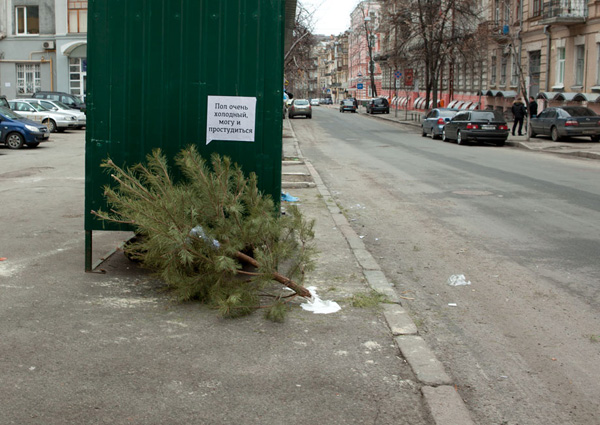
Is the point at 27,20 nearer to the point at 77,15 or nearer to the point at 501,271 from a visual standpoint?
the point at 77,15

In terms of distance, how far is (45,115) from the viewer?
33938mm

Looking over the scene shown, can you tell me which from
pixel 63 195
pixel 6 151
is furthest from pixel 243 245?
pixel 6 151

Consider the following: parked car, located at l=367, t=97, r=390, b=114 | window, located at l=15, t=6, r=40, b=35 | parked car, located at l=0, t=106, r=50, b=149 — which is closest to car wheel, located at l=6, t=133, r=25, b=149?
parked car, located at l=0, t=106, r=50, b=149

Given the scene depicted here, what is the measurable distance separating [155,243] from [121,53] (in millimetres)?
2018

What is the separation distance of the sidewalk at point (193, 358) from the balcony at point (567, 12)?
104 ft

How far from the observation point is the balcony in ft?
113

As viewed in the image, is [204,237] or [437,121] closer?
[204,237]

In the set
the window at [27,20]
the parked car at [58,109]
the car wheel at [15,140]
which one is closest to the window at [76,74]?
the window at [27,20]

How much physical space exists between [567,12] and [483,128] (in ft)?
35.5

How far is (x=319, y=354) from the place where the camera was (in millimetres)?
4812

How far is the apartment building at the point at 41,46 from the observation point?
2000 inches

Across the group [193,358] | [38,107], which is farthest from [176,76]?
[38,107]

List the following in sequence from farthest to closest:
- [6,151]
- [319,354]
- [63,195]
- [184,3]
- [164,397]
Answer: [6,151]
[63,195]
[184,3]
[319,354]
[164,397]

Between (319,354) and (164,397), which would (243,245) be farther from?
(164,397)
